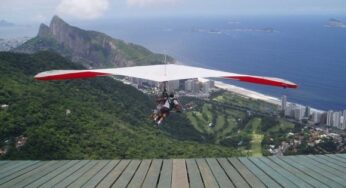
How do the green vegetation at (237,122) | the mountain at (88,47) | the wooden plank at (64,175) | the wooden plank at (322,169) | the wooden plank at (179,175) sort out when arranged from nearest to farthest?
the wooden plank at (179,175)
the wooden plank at (64,175)
the wooden plank at (322,169)
the green vegetation at (237,122)
the mountain at (88,47)

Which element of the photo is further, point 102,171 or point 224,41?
point 224,41

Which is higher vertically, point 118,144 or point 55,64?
point 55,64

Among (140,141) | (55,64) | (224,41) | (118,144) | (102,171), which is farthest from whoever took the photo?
(224,41)

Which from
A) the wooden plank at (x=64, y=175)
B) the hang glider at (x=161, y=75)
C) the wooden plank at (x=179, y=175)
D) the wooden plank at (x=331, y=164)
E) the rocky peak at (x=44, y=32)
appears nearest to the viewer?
the wooden plank at (x=179, y=175)

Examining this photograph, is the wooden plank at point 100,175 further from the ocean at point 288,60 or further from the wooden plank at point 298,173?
the ocean at point 288,60

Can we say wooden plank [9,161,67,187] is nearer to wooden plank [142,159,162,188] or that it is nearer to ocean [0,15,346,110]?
wooden plank [142,159,162,188]

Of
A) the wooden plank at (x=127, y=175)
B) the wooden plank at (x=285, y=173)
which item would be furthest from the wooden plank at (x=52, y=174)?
the wooden plank at (x=285, y=173)

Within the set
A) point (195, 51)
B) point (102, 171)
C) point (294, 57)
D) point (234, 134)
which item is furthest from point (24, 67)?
point (195, 51)

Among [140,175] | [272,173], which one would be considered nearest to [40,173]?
[140,175]

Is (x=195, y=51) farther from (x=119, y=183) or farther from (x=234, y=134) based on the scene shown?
(x=119, y=183)
